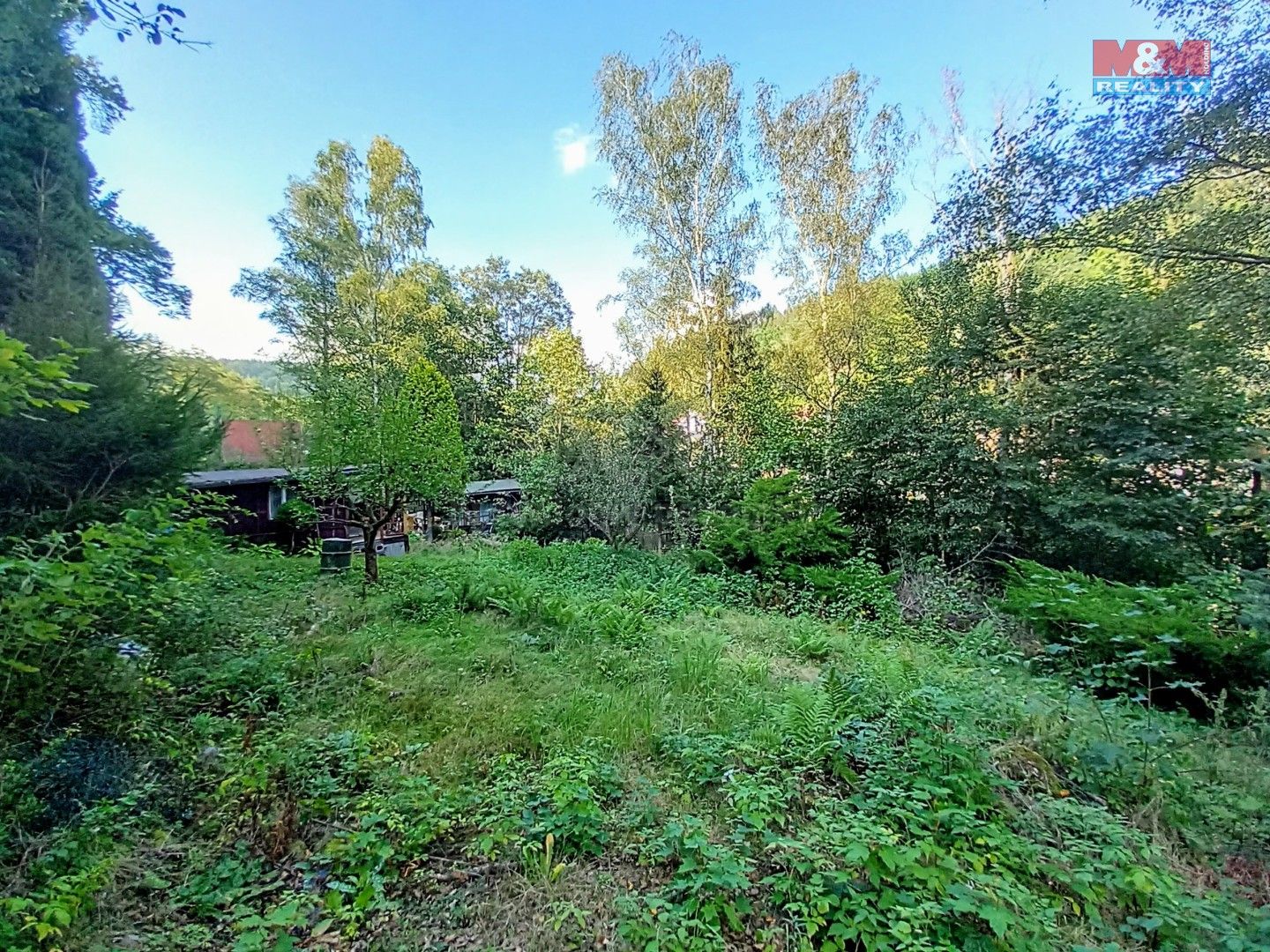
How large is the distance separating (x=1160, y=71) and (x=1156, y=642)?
478 cm

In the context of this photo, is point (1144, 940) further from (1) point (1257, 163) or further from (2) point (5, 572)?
(1) point (1257, 163)

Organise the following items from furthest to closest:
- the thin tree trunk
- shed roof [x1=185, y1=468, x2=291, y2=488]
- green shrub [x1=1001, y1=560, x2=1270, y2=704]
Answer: shed roof [x1=185, y1=468, x2=291, y2=488] < the thin tree trunk < green shrub [x1=1001, y1=560, x2=1270, y2=704]

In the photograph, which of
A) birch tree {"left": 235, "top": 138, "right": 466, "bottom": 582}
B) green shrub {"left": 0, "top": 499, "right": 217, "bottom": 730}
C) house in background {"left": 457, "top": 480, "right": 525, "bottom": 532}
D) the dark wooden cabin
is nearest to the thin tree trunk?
green shrub {"left": 0, "top": 499, "right": 217, "bottom": 730}

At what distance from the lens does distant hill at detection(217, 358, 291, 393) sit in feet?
46.7

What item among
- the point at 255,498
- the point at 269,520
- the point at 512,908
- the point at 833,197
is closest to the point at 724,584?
the point at 512,908

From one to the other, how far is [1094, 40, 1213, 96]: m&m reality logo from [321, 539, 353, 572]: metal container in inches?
379

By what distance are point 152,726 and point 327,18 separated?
9475 millimetres

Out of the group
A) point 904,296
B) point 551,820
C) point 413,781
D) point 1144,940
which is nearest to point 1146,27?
point 904,296

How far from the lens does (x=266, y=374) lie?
14867mm

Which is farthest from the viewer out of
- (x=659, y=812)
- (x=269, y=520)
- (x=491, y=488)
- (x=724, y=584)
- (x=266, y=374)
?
(x=266, y=374)

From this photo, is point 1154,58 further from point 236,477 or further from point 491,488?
point 236,477

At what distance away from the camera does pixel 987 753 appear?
2.52 metres

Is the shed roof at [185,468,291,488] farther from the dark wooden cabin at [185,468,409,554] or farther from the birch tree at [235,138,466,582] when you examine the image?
the birch tree at [235,138,466,582]

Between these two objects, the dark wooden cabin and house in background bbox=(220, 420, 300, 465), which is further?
house in background bbox=(220, 420, 300, 465)
